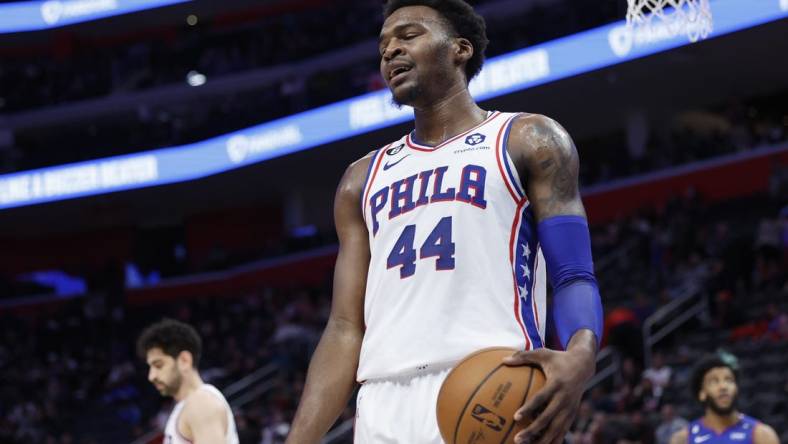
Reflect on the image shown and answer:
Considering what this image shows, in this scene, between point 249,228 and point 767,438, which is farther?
point 249,228

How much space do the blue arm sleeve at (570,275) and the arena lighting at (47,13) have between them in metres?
25.0

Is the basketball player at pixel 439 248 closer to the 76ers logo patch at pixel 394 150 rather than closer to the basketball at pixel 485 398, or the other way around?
the 76ers logo patch at pixel 394 150

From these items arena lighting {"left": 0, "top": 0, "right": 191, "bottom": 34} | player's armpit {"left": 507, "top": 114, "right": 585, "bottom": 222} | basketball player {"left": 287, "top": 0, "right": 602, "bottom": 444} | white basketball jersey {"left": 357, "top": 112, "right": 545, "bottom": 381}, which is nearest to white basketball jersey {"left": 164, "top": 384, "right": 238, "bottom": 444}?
Answer: basketball player {"left": 287, "top": 0, "right": 602, "bottom": 444}

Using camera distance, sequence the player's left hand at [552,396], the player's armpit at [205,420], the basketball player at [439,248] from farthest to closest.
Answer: the player's armpit at [205,420]
the basketball player at [439,248]
the player's left hand at [552,396]

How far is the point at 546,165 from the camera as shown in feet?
9.84

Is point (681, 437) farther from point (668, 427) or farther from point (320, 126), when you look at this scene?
point (320, 126)

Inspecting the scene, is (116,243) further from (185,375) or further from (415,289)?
(415,289)

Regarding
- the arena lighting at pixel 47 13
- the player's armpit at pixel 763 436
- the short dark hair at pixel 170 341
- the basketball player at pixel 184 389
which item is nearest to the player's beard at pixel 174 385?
the basketball player at pixel 184 389

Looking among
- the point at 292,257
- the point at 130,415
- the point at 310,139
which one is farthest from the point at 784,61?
the point at 130,415

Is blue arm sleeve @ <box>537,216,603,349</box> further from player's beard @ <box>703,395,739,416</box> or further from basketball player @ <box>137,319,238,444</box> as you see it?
player's beard @ <box>703,395,739,416</box>

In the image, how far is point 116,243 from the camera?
28109 mm

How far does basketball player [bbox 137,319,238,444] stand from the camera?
20.0ft

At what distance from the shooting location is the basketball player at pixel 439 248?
9.60 feet

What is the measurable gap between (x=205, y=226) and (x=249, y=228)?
109 cm
